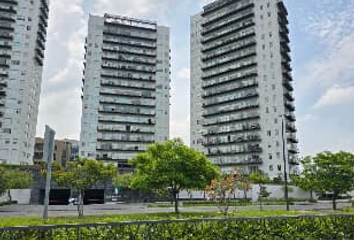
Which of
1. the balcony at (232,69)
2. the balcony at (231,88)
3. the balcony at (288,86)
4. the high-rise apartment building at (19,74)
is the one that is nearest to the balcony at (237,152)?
the balcony at (231,88)

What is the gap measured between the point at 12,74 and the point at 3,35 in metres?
11.6

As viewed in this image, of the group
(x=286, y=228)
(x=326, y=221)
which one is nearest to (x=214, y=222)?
(x=286, y=228)

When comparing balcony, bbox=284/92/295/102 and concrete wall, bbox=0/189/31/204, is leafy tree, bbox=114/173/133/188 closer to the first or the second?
concrete wall, bbox=0/189/31/204

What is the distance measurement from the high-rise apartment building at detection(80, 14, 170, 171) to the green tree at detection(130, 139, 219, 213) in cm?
7062

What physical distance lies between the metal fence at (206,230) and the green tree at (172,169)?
1791cm

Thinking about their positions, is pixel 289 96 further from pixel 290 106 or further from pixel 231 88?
pixel 231 88

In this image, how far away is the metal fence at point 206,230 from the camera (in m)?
8.12

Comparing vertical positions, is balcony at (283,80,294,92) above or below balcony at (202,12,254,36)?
below

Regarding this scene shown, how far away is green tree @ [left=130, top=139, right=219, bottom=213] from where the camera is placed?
28766mm

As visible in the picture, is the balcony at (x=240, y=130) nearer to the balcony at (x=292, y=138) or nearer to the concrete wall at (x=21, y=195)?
the balcony at (x=292, y=138)

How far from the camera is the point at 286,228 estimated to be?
34.6 ft

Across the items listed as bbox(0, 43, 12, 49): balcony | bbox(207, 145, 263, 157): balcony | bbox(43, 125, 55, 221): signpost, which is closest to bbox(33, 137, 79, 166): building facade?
bbox(0, 43, 12, 49): balcony

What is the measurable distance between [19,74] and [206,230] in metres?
97.2

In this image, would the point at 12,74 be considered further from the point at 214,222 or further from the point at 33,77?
the point at 214,222
